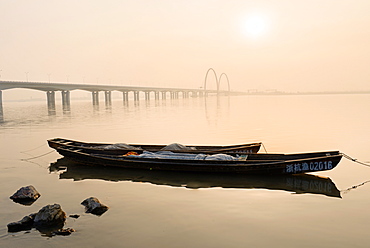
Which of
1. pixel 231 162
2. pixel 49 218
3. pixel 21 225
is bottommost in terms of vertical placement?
pixel 21 225

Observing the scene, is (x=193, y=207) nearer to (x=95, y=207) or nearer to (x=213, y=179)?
(x=95, y=207)

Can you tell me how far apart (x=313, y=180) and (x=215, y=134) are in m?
14.3

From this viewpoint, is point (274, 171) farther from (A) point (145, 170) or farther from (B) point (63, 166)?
(B) point (63, 166)

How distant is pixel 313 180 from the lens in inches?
460

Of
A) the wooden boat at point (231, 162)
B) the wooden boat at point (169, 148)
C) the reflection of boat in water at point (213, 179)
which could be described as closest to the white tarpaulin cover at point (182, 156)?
the wooden boat at point (231, 162)

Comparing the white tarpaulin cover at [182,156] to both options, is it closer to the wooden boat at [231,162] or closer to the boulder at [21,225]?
the wooden boat at [231,162]

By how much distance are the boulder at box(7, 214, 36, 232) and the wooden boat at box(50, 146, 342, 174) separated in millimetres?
5467

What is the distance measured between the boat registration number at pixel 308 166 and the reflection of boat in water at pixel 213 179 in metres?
0.40

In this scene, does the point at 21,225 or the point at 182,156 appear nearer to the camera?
the point at 21,225

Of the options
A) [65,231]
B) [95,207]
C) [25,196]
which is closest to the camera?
[65,231]

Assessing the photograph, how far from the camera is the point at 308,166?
448 inches

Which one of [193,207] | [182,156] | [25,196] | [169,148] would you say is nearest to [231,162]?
[182,156]

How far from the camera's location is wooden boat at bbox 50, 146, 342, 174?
37.4 ft

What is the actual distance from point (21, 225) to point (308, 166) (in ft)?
30.0
